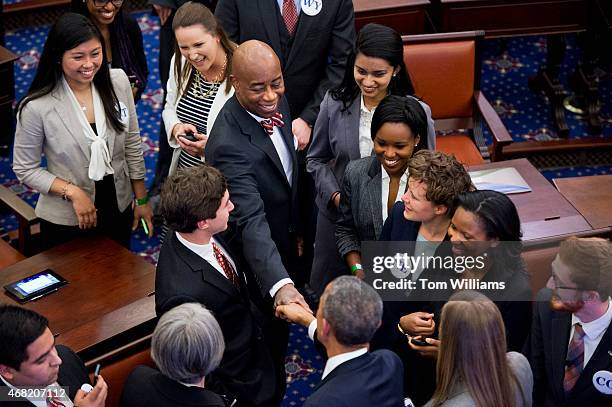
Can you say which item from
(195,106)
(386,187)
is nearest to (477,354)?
(386,187)

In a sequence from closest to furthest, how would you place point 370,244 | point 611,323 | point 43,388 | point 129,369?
point 43,388 → point 611,323 → point 129,369 → point 370,244

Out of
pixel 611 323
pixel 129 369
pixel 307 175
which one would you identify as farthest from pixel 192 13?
pixel 611 323

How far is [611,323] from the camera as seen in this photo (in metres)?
3.03

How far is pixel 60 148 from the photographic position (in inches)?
152

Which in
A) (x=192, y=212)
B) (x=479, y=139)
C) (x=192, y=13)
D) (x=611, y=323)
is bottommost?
(x=479, y=139)

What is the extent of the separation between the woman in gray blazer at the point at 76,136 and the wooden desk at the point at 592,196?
1952 millimetres

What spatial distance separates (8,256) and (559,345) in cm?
247

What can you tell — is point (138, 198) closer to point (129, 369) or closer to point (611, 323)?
point (129, 369)

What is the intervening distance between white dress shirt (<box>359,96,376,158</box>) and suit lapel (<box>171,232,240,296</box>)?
0.98 m

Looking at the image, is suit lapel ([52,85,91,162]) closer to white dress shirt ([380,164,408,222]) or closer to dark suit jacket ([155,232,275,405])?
dark suit jacket ([155,232,275,405])

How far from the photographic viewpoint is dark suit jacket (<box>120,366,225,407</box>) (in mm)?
2791

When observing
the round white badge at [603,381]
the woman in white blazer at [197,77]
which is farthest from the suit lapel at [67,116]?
the round white badge at [603,381]

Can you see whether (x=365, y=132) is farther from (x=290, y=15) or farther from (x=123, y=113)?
(x=123, y=113)

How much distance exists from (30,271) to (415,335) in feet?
5.28
